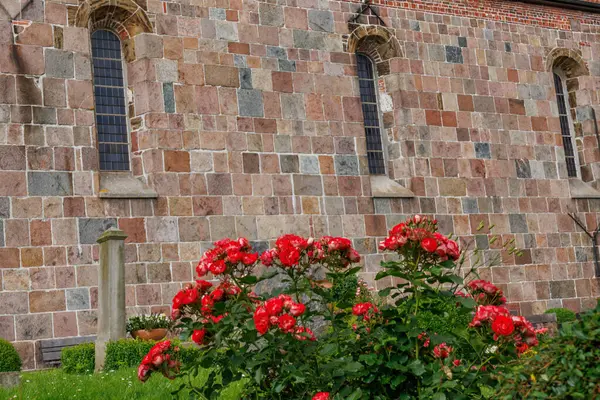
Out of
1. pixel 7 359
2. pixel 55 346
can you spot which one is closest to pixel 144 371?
pixel 7 359

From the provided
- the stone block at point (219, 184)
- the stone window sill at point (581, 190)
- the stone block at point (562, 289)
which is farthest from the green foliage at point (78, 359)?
the stone window sill at point (581, 190)

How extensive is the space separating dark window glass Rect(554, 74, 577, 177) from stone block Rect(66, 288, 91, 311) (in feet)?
37.0

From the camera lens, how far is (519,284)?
1714cm

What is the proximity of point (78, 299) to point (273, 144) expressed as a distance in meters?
4.15

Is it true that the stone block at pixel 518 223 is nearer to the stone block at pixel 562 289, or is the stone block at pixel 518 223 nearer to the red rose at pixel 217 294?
the stone block at pixel 562 289

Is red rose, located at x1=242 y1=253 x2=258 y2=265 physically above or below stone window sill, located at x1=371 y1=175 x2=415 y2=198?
below

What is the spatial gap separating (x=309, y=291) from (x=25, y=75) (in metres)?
8.49

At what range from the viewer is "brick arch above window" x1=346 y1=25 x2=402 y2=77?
16.6 m

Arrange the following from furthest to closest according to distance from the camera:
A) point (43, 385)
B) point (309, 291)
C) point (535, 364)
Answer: point (43, 385) < point (309, 291) < point (535, 364)

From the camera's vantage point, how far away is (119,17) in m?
14.2

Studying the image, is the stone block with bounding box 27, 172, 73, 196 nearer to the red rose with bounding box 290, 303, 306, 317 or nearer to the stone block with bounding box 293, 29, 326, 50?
the stone block with bounding box 293, 29, 326, 50

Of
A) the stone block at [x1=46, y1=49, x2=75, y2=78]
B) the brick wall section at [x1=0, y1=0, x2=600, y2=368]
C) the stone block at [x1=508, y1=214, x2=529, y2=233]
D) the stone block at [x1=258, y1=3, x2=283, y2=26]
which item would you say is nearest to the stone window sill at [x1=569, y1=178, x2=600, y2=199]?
the brick wall section at [x1=0, y1=0, x2=600, y2=368]

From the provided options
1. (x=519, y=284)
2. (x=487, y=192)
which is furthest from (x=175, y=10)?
(x=519, y=284)

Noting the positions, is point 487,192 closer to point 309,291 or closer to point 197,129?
point 197,129
